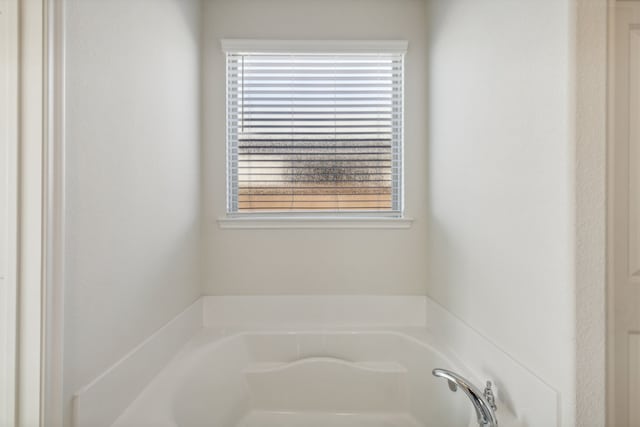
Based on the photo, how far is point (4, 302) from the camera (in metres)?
0.88

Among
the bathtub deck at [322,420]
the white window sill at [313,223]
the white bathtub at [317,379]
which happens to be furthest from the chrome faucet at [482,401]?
the white window sill at [313,223]

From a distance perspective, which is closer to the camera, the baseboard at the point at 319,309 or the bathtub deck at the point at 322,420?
the bathtub deck at the point at 322,420

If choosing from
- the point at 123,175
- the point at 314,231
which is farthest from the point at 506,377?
the point at 123,175

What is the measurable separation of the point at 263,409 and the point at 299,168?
4.36 ft

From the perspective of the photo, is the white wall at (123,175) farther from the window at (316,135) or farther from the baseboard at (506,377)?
the baseboard at (506,377)

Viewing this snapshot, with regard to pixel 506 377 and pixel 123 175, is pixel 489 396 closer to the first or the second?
pixel 506 377

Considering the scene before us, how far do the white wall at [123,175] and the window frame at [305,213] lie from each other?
0.96 ft

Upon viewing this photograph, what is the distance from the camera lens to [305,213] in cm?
219

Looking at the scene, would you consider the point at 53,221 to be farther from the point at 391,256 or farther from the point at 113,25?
the point at 391,256

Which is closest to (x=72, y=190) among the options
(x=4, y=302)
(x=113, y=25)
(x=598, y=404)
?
(x=4, y=302)

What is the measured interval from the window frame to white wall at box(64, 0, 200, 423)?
0.96 ft

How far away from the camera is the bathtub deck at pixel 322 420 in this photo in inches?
69.6

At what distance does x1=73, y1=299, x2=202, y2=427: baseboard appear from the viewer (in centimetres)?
104

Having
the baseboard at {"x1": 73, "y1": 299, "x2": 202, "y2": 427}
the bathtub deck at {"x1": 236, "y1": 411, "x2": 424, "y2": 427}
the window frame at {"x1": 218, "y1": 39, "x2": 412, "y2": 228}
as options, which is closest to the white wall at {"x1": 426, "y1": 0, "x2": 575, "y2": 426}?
the window frame at {"x1": 218, "y1": 39, "x2": 412, "y2": 228}
